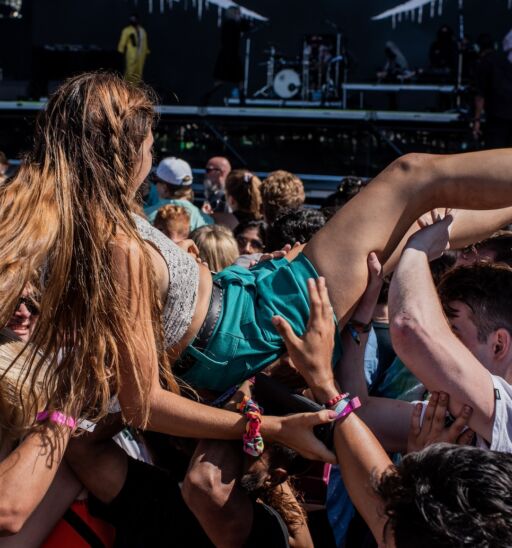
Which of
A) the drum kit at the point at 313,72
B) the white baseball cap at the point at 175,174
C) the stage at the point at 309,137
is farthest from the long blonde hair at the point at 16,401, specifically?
the drum kit at the point at 313,72

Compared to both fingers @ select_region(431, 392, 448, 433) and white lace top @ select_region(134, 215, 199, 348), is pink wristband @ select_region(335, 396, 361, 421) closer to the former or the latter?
fingers @ select_region(431, 392, 448, 433)

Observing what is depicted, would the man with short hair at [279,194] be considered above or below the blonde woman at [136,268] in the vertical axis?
below

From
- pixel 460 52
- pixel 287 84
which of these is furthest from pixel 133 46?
pixel 460 52

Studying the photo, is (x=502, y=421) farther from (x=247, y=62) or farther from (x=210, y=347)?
(x=247, y=62)

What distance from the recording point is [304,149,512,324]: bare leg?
2.20m

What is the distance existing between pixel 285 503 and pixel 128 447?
729 mm

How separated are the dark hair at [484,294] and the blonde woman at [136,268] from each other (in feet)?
0.68

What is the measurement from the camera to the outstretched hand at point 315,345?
2018 mm

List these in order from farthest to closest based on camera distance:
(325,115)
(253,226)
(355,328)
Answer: (325,115)
(253,226)
(355,328)

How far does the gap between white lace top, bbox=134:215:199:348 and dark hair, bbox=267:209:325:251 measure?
4.84 feet

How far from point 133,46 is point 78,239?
13.4 metres

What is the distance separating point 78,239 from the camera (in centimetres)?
202

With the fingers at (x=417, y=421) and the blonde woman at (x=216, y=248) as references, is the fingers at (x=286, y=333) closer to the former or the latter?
the fingers at (x=417, y=421)

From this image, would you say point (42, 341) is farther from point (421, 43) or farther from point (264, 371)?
point (421, 43)
